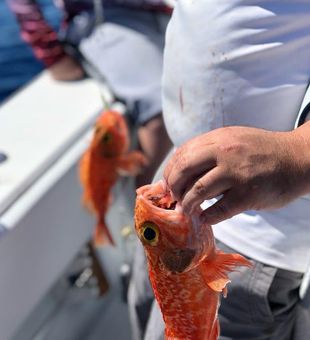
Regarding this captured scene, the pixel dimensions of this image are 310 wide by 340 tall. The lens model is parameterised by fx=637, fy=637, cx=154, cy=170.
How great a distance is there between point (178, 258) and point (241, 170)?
16cm

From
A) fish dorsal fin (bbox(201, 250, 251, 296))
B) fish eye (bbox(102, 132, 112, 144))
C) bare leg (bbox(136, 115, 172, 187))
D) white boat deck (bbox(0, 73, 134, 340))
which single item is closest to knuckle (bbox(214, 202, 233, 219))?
fish dorsal fin (bbox(201, 250, 251, 296))

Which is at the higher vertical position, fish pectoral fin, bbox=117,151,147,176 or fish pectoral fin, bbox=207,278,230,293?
fish pectoral fin, bbox=207,278,230,293

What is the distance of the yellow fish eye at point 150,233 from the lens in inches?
30.8

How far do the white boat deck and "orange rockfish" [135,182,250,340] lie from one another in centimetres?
68

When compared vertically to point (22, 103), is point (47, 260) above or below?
below

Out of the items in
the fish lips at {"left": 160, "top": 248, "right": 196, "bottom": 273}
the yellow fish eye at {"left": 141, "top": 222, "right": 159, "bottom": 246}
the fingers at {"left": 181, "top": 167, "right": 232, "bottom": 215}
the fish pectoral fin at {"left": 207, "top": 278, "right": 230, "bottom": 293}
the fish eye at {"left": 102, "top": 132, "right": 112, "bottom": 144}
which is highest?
the fingers at {"left": 181, "top": 167, "right": 232, "bottom": 215}

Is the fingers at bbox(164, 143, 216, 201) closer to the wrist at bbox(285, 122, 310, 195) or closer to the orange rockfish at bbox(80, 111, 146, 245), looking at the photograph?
the wrist at bbox(285, 122, 310, 195)

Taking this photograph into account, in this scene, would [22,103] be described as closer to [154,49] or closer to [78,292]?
[154,49]

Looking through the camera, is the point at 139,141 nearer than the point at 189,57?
No

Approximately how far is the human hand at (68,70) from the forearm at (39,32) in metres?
0.02

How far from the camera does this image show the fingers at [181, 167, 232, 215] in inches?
27.7

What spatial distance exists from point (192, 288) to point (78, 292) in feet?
4.24

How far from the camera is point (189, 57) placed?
3.22 feet

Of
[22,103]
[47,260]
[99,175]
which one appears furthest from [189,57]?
[22,103]
